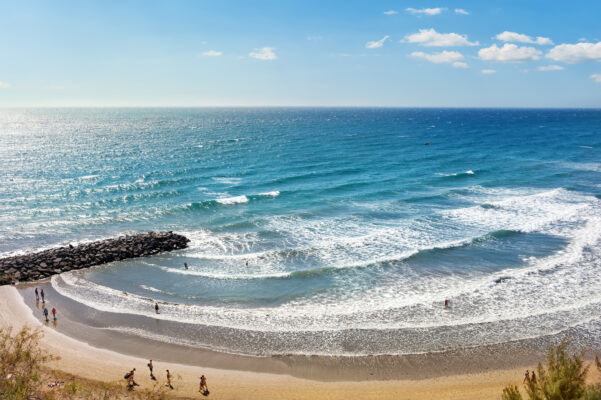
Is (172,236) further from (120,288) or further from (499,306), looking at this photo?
(499,306)

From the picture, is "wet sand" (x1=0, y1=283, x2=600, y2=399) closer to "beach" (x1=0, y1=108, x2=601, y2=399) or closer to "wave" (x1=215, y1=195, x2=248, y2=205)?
"beach" (x1=0, y1=108, x2=601, y2=399)

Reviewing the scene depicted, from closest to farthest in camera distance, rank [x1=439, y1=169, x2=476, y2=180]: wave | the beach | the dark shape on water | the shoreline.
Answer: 1. the shoreline
2. the beach
3. the dark shape on water
4. [x1=439, y1=169, x2=476, y2=180]: wave

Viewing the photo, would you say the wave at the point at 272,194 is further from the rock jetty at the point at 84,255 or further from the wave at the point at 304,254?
the wave at the point at 304,254

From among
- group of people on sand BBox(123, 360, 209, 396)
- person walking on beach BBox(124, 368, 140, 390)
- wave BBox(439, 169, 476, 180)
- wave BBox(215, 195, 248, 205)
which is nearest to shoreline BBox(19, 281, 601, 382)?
group of people on sand BBox(123, 360, 209, 396)

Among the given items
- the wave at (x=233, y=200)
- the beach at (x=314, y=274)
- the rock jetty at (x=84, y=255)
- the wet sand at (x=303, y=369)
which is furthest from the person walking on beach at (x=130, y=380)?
the wave at (x=233, y=200)

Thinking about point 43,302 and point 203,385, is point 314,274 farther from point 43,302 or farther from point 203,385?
point 43,302
